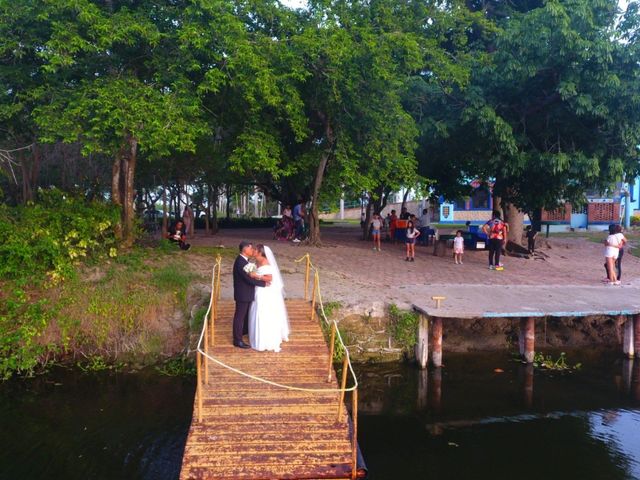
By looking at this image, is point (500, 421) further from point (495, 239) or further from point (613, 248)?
point (495, 239)

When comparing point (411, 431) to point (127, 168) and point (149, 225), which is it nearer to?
point (127, 168)

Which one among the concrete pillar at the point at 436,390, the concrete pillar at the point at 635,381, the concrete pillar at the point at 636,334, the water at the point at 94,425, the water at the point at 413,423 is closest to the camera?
the water at the point at 94,425

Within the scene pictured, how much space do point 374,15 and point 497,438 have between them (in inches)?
584

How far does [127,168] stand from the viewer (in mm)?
15828

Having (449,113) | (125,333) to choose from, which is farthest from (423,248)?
(125,333)

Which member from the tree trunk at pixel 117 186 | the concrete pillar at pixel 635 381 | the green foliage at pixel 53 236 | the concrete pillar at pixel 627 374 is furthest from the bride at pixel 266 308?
the tree trunk at pixel 117 186

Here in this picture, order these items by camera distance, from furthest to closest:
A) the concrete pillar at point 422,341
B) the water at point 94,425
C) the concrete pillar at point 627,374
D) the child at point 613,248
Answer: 1. the child at point 613,248
2. the concrete pillar at point 422,341
3. the concrete pillar at point 627,374
4. the water at point 94,425

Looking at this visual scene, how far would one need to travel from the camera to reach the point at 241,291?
29.0 feet

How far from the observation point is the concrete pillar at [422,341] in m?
12.1

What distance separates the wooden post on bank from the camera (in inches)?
514

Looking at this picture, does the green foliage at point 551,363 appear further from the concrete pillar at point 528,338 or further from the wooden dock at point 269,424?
the wooden dock at point 269,424

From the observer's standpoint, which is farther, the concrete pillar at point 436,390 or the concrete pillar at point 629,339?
the concrete pillar at point 629,339

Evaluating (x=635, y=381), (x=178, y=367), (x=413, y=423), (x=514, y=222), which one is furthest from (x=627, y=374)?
(x=514, y=222)

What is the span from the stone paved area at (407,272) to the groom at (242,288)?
3918 mm
